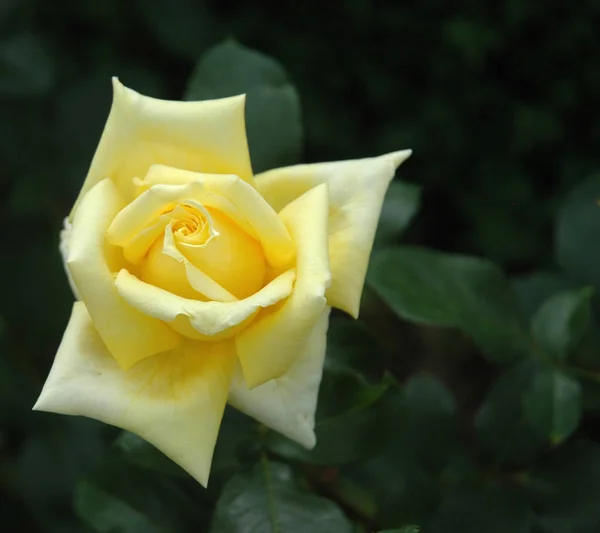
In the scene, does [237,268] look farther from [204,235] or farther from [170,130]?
[170,130]

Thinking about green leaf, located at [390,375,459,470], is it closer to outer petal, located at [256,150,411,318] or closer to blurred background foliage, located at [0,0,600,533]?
blurred background foliage, located at [0,0,600,533]

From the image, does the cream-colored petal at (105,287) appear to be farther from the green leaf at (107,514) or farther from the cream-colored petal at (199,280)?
the green leaf at (107,514)

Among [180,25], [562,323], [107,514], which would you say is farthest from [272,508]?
[180,25]

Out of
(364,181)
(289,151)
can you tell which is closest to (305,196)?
(364,181)

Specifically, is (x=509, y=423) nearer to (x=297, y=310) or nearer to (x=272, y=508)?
(x=272, y=508)

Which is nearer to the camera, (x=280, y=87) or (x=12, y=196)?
(x=280, y=87)

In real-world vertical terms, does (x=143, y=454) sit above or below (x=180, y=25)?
below
